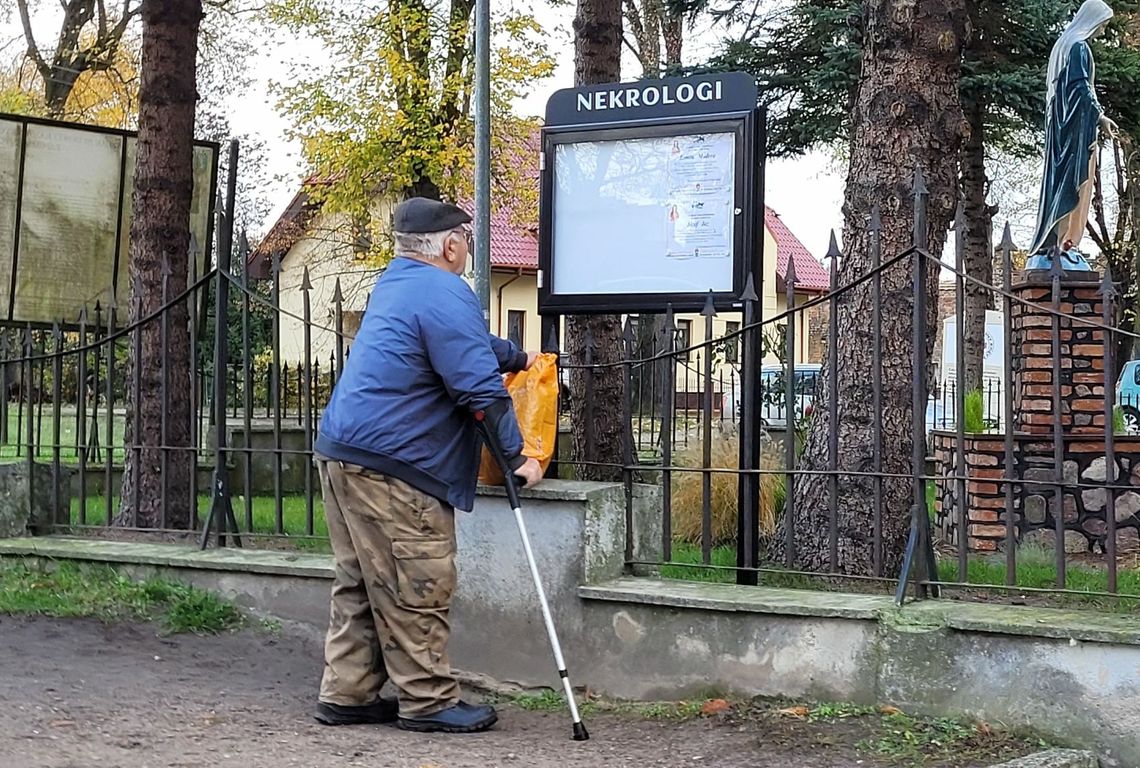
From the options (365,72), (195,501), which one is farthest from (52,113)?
(195,501)

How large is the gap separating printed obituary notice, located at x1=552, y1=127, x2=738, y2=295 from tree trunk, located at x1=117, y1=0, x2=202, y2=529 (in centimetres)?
307

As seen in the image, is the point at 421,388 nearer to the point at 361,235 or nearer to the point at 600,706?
the point at 600,706

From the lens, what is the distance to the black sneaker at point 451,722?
4840mm

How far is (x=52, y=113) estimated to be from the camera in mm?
27172

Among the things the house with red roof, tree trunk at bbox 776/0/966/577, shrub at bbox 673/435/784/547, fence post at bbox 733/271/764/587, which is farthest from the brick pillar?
the house with red roof

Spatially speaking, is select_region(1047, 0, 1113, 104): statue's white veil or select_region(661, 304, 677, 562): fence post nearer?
select_region(661, 304, 677, 562): fence post

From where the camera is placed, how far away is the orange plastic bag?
526 centimetres

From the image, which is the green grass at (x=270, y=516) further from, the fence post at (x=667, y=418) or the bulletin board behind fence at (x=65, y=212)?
the fence post at (x=667, y=418)

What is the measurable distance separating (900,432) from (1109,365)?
2182mm

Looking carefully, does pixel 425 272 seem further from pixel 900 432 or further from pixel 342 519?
pixel 900 432

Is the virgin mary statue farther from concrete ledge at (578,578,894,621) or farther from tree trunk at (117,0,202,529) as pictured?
tree trunk at (117,0,202,529)

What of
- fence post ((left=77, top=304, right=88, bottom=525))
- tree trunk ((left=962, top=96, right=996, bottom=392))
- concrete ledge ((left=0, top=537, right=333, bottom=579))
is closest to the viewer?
concrete ledge ((left=0, top=537, right=333, bottom=579))

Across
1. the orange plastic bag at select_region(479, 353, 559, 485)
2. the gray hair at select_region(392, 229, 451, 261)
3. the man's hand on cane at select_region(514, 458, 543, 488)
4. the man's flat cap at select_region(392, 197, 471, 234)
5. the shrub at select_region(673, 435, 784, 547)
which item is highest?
the man's flat cap at select_region(392, 197, 471, 234)

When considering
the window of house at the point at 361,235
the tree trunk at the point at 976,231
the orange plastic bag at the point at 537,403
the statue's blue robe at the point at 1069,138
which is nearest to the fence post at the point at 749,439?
the orange plastic bag at the point at 537,403
